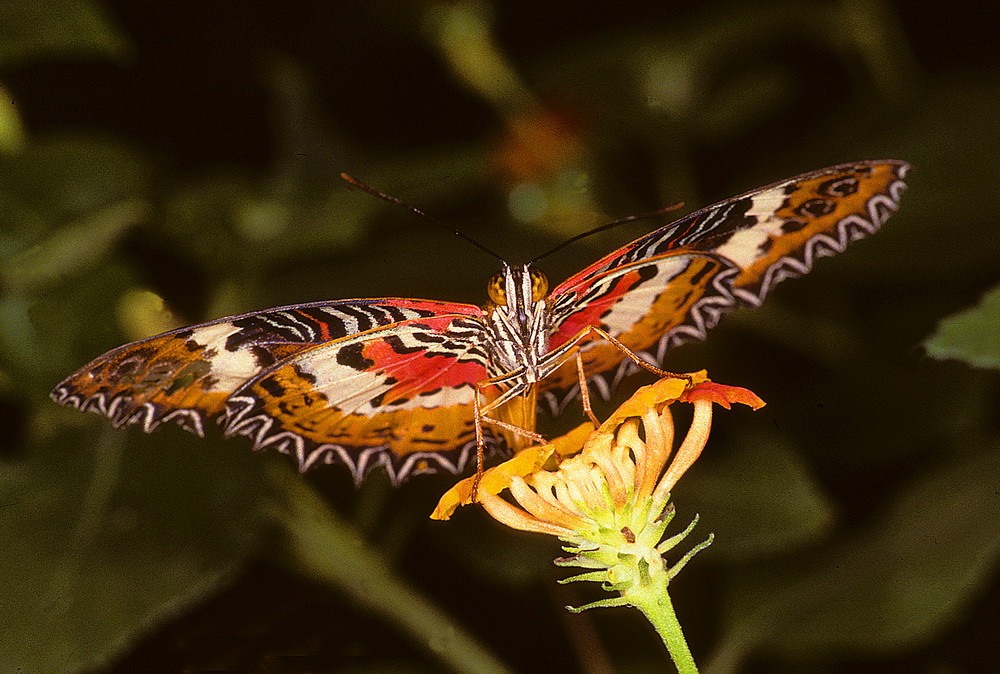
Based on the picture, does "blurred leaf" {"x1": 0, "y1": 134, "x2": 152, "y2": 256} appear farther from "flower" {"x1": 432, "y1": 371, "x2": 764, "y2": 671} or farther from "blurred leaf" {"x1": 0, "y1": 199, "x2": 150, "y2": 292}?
"flower" {"x1": 432, "y1": 371, "x2": 764, "y2": 671}

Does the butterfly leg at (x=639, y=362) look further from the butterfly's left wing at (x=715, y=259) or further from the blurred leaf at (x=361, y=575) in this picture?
the blurred leaf at (x=361, y=575)

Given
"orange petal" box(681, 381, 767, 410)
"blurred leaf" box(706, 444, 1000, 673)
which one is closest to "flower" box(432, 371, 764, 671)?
"orange petal" box(681, 381, 767, 410)

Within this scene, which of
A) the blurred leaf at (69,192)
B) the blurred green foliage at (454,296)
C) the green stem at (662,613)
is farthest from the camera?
the blurred leaf at (69,192)

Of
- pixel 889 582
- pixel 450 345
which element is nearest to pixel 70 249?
pixel 450 345

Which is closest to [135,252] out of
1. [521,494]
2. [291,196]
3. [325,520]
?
[291,196]

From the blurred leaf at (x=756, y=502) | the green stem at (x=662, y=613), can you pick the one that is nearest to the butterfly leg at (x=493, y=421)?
the green stem at (x=662, y=613)

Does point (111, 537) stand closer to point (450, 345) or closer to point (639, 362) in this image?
point (450, 345)

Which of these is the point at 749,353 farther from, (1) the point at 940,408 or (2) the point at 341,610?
(2) the point at 341,610
